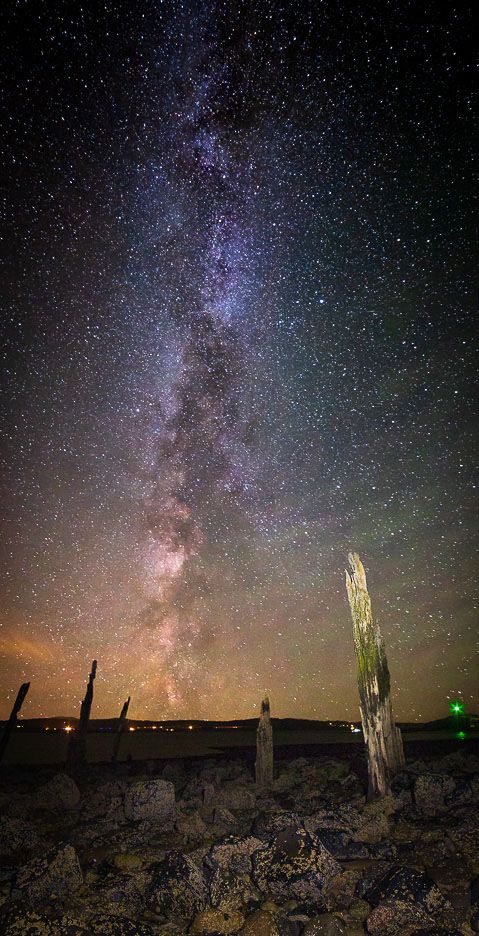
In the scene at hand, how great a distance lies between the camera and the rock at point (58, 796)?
12.2 m

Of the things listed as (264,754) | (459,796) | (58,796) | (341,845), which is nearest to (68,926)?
(341,845)

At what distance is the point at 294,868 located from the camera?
19.9 ft

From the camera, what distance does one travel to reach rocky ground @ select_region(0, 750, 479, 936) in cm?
506

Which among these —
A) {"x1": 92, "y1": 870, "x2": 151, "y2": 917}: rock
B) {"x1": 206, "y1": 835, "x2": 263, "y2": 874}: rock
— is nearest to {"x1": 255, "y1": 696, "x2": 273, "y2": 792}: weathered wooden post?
{"x1": 206, "y1": 835, "x2": 263, "y2": 874}: rock

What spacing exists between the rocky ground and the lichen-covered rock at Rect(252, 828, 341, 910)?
2 centimetres

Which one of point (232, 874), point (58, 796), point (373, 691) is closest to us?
point (232, 874)

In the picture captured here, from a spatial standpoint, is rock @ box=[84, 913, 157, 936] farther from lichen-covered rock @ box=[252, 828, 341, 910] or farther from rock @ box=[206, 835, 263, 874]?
lichen-covered rock @ box=[252, 828, 341, 910]

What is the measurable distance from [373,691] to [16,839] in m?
7.97

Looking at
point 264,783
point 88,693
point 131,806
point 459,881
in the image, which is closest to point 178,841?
point 131,806

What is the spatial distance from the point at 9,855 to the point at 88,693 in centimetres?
1467

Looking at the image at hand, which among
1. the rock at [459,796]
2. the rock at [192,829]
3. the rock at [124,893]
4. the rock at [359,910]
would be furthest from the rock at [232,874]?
the rock at [459,796]

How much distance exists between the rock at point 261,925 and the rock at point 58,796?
9.11 meters

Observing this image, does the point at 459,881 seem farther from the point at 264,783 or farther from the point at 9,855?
the point at 264,783

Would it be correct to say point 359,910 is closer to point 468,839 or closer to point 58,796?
point 468,839
